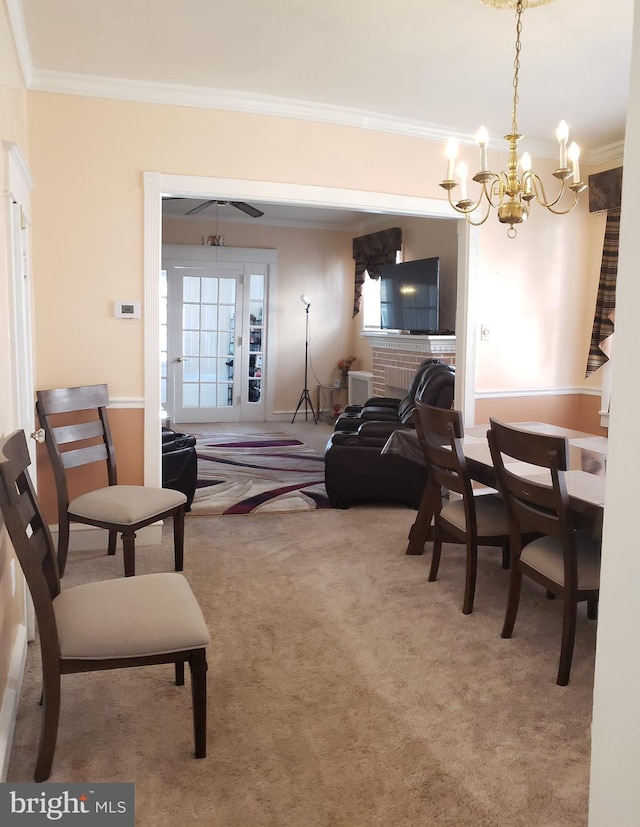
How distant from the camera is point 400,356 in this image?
6961mm

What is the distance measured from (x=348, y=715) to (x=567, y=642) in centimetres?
87

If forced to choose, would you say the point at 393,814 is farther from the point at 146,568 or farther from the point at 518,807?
the point at 146,568

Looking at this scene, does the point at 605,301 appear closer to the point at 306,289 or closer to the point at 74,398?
the point at 74,398

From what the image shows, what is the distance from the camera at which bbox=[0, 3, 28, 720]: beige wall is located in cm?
222

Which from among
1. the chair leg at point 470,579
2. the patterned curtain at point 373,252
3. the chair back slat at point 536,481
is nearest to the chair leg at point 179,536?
the chair leg at point 470,579

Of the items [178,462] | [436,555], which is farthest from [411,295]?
[436,555]

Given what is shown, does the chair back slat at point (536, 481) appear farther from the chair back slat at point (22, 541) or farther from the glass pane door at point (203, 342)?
the glass pane door at point (203, 342)

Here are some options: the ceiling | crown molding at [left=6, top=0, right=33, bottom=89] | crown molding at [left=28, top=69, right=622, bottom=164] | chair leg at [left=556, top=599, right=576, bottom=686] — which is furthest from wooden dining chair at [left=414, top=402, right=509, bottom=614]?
crown molding at [left=6, top=0, right=33, bottom=89]

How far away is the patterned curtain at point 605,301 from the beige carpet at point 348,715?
2.32 m

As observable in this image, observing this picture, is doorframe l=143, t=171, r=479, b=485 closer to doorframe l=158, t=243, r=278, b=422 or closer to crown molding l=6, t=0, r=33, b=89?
crown molding l=6, t=0, r=33, b=89

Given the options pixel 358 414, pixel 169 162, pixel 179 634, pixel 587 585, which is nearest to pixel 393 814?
pixel 179 634

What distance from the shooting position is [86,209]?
3.83 metres

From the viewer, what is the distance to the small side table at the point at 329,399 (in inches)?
355

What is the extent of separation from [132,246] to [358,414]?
2839 mm
